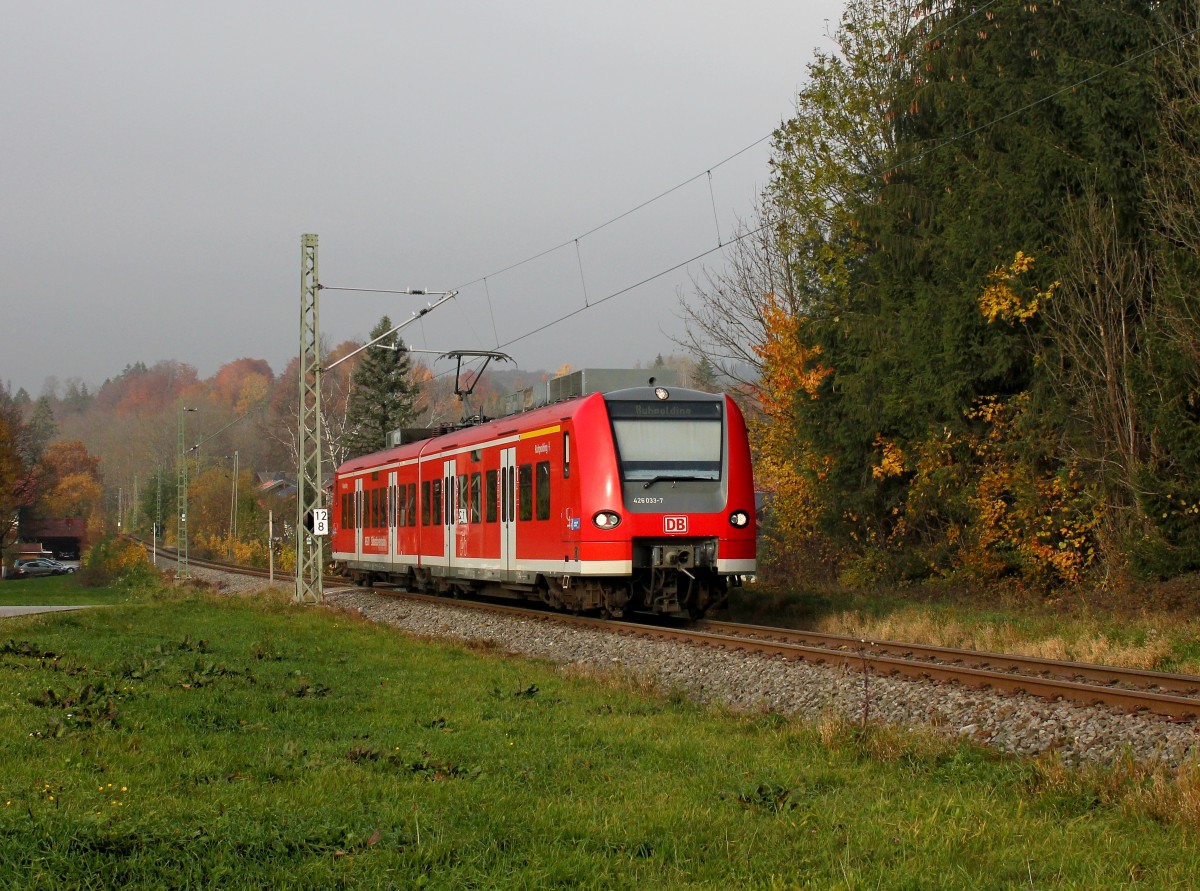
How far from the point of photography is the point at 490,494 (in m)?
22.5

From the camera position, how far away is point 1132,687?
11070 millimetres

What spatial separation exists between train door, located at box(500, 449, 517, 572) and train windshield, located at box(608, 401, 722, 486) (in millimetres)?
3281

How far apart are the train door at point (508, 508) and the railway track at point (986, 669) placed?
386 centimetres

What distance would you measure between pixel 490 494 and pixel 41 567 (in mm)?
81403

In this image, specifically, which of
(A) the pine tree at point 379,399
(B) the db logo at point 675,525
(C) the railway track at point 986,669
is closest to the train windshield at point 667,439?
(B) the db logo at point 675,525

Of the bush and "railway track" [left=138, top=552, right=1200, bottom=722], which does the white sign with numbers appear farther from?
the bush

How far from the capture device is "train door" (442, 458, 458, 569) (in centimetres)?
2478

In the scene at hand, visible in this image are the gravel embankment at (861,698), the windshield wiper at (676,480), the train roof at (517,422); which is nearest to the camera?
the gravel embankment at (861,698)

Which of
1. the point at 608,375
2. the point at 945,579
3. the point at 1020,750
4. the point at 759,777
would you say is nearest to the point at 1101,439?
the point at 945,579

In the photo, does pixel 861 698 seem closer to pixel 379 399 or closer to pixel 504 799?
pixel 504 799

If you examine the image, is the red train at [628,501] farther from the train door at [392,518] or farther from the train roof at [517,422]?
the train door at [392,518]

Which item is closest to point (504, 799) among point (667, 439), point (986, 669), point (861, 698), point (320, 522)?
point (861, 698)

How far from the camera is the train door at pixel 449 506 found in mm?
24781

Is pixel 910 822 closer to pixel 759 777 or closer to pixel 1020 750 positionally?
pixel 759 777
